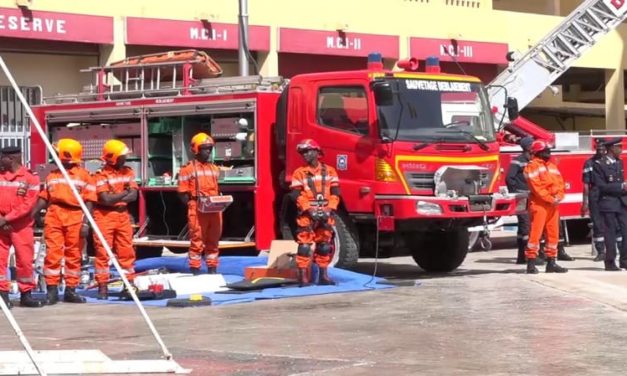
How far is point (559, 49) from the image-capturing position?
22234 millimetres

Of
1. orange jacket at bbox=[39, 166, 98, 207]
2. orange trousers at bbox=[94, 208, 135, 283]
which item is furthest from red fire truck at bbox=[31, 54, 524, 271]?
orange jacket at bbox=[39, 166, 98, 207]

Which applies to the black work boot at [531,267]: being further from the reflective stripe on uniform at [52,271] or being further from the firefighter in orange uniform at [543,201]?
the reflective stripe on uniform at [52,271]

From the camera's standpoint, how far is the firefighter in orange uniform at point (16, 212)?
11.8 m

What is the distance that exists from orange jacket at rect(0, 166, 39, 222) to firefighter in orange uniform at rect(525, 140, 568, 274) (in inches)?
242

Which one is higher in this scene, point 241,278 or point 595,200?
point 595,200

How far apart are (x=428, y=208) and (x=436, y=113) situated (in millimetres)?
1247

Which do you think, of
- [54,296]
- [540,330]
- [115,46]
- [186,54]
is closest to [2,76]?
[115,46]

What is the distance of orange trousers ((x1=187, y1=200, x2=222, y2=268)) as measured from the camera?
14070 millimetres

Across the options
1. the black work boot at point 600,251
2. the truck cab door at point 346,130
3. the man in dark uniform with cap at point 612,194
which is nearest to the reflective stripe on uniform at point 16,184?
the truck cab door at point 346,130

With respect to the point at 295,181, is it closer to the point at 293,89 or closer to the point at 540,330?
the point at 293,89

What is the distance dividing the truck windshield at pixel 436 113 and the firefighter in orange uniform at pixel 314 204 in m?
1.06

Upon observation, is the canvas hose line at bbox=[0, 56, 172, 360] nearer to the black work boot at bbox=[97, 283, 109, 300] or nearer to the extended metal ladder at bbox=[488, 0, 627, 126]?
the black work boot at bbox=[97, 283, 109, 300]

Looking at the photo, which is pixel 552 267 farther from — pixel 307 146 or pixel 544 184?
pixel 307 146

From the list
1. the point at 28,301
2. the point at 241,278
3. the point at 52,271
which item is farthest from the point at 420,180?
the point at 28,301
